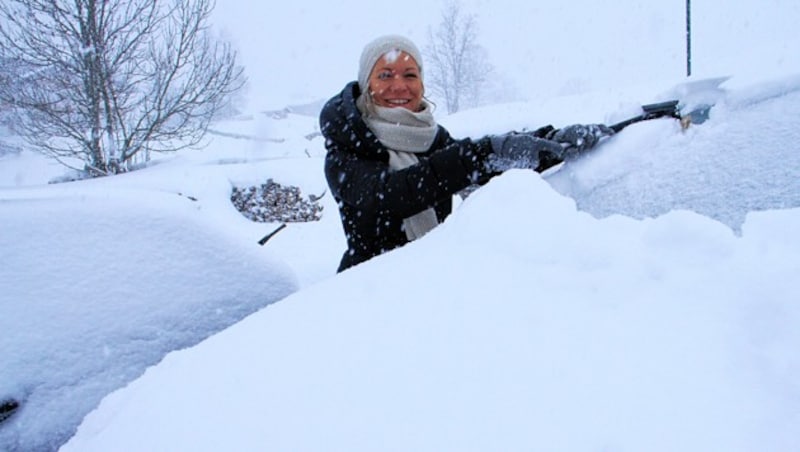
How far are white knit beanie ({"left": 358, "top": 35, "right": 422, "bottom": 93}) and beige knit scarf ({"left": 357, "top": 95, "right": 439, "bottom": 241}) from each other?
104 millimetres

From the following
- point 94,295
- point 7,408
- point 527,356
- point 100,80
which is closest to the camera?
point 527,356

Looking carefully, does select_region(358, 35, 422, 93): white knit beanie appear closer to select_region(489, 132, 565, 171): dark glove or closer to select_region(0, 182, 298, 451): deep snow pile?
select_region(489, 132, 565, 171): dark glove

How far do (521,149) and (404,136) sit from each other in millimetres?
429

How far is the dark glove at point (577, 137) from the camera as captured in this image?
1437 mm

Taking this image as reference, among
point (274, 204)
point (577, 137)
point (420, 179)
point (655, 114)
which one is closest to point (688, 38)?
point (274, 204)

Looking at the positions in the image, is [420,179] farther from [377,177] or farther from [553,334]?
[553,334]

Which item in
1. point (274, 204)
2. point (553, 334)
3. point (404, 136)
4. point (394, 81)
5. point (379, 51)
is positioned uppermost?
point (379, 51)

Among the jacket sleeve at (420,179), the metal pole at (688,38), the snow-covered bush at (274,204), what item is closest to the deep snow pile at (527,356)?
the jacket sleeve at (420,179)

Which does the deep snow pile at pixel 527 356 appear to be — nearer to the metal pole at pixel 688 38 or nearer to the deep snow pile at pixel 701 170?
the deep snow pile at pixel 701 170

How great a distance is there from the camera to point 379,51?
1652 millimetres

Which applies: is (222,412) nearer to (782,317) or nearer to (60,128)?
(782,317)

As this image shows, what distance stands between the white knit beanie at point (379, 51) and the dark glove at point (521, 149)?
551 millimetres

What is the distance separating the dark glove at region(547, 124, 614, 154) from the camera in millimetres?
1437

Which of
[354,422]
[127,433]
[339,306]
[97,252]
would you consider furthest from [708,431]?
[97,252]
